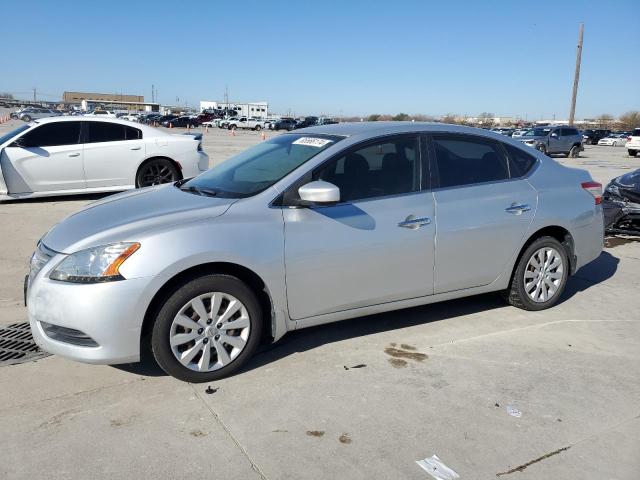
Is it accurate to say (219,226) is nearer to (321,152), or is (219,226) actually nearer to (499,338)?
(321,152)

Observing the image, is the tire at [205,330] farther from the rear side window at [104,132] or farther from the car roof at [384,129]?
the rear side window at [104,132]

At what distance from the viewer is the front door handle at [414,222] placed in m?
4.18

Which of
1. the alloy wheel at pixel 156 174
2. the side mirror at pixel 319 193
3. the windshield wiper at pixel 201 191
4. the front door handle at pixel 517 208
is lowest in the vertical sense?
the alloy wheel at pixel 156 174

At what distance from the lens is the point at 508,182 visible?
4777 mm

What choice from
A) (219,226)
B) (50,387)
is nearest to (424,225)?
(219,226)

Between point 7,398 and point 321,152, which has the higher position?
point 321,152

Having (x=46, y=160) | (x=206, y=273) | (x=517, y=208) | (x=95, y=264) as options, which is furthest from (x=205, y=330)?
(x=46, y=160)

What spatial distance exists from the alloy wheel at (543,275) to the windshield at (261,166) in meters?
2.11

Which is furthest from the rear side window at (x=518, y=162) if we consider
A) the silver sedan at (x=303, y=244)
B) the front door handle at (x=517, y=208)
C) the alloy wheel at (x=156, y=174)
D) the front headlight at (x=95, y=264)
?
the alloy wheel at (x=156, y=174)

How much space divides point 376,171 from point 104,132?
7.23 m

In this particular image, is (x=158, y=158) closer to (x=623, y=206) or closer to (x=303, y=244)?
(x=303, y=244)

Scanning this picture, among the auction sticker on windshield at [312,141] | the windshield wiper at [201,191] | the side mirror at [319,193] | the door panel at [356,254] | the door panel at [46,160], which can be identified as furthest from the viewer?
the door panel at [46,160]

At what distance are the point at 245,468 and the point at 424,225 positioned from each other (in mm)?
2239

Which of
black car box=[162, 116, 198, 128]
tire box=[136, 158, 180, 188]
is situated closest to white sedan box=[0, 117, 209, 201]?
tire box=[136, 158, 180, 188]
